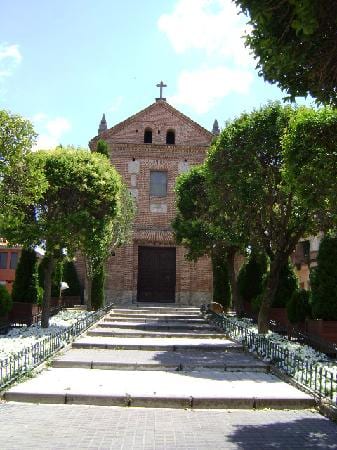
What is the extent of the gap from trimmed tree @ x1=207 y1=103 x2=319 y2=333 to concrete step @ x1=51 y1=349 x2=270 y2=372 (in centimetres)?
371

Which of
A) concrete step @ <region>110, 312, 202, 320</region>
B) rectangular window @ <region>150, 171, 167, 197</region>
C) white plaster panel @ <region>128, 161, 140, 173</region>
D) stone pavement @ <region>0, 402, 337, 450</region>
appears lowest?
stone pavement @ <region>0, 402, 337, 450</region>

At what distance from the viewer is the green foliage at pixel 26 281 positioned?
21.1 metres

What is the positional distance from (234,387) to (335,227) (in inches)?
306

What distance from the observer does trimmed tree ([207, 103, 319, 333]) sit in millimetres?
17609

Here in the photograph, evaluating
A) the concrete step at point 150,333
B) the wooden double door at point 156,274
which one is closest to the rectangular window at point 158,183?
the wooden double door at point 156,274

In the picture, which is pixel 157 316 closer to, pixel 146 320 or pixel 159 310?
pixel 146 320

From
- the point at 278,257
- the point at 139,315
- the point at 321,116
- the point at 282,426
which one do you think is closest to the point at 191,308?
the point at 139,315

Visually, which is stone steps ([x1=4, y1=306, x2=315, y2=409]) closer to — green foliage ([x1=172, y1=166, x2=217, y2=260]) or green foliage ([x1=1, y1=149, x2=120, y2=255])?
green foliage ([x1=1, y1=149, x2=120, y2=255])

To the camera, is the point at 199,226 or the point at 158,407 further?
the point at 199,226

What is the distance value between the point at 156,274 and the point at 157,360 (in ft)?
58.3

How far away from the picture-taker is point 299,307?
57.3ft

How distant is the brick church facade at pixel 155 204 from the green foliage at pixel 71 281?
1734mm

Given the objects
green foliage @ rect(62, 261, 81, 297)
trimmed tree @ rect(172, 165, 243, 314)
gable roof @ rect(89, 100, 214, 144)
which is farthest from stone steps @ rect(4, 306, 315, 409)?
gable roof @ rect(89, 100, 214, 144)

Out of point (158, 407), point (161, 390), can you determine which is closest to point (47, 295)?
point (161, 390)
